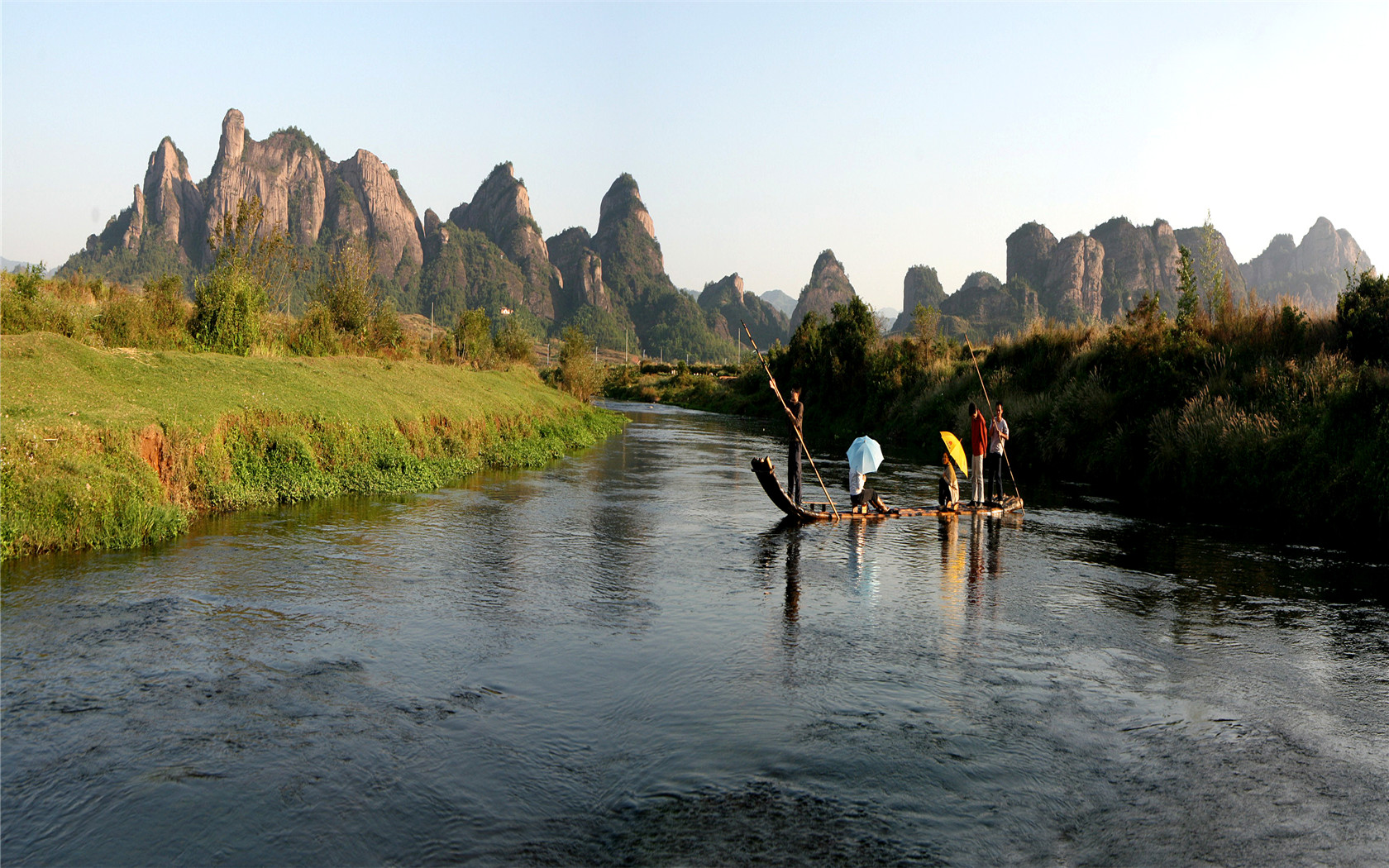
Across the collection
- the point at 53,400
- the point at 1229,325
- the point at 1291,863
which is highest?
the point at 1229,325

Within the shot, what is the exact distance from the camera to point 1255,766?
6219mm

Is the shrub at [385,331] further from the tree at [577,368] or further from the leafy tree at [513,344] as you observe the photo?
the leafy tree at [513,344]

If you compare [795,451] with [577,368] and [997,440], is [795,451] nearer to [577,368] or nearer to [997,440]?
[997,440]

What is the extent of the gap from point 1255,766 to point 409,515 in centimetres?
1404

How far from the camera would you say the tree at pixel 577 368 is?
59766mm

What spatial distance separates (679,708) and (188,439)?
11.8m

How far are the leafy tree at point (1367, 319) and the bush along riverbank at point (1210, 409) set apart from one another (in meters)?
0.04

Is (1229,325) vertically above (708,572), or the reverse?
(1229,325)

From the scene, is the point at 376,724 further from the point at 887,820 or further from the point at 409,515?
the point at 409,515

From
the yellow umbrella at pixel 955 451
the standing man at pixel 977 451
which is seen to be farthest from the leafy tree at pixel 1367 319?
the yellow umbrella at pixel 955 451

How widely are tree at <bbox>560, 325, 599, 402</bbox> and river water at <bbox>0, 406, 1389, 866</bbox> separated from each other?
1835 inches

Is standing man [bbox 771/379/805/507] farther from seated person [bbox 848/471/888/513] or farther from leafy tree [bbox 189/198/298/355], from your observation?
leafy tree [bbox 189/198/298/355]

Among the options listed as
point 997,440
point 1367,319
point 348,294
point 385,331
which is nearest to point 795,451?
point 997,440

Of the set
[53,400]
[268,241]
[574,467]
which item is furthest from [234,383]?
[268,241]
